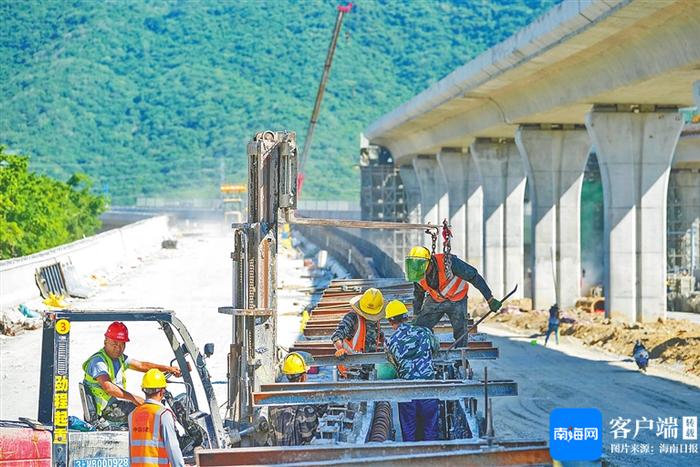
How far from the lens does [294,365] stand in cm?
1291

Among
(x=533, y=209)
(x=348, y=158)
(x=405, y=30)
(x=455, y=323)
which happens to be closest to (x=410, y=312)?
(x=455, y=323)

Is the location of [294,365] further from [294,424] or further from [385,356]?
[385,356]

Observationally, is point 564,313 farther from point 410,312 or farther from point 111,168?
point 111,168

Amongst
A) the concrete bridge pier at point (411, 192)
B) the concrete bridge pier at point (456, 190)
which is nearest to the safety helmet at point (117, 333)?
the concrete bridge pier at point (456, 190)

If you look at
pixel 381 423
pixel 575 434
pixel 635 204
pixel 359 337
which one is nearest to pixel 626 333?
pixel 635 204

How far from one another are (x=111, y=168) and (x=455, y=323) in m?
160

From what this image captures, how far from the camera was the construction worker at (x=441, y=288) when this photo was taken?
15039 millimetres

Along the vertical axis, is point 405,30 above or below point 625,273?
above

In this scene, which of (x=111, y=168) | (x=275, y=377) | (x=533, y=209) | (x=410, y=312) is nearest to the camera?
(x=275, y=377)

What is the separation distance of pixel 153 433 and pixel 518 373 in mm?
16238

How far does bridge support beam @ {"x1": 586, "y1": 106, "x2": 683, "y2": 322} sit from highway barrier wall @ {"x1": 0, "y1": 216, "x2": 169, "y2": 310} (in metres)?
16.3

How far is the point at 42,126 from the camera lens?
190000 millimetres

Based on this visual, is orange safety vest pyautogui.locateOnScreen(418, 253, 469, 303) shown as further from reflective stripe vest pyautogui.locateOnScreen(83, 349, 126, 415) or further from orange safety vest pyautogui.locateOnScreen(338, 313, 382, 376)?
reflective stripe vest pyautogui.locateOnScreen(83, 349, 126, 415)

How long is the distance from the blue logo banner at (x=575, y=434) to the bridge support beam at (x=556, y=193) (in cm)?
3495
